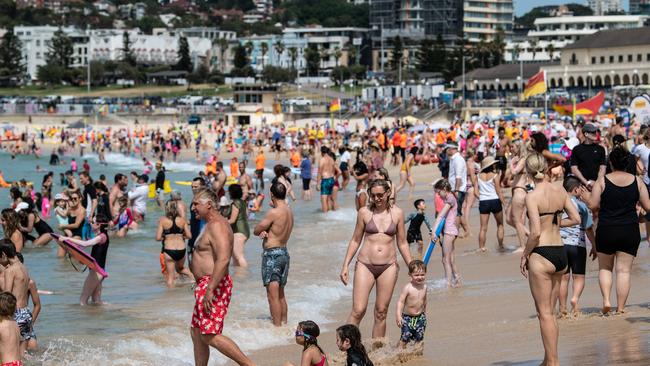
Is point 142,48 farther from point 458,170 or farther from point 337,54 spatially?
point 458,170

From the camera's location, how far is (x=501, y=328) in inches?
368

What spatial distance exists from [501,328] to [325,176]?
12449mm

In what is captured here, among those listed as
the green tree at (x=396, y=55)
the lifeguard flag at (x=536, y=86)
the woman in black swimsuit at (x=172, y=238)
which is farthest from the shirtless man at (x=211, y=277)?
the green tree at (x=396, y=55)

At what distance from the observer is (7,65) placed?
151m

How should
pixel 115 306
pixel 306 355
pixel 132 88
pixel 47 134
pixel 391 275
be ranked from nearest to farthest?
pixel 306 355 → pixel 391 275 → pixel 115 306 → pixel 47 134 → pixel 132 88

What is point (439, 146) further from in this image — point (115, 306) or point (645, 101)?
point (115, 306)

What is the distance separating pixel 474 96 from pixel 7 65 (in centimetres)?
8146

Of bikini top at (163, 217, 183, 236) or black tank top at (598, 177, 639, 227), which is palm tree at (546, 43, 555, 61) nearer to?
bikini top at (163, 217, 183, 236)

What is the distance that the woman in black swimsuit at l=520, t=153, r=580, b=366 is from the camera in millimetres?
7418

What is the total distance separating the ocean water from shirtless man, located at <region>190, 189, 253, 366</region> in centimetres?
149

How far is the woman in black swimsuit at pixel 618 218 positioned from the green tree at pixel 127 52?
14610 cm

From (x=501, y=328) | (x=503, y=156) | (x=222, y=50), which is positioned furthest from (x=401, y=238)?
(x=222, y=50)

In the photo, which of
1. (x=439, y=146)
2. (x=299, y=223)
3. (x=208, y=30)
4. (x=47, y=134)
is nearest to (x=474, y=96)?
(x=47, y=134)

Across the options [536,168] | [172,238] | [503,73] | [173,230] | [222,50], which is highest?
[222,50]
